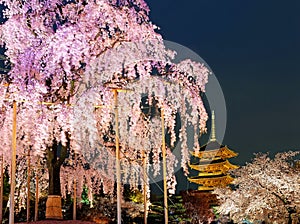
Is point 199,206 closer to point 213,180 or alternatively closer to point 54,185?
point 213,180

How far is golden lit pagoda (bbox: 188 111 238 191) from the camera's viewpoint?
48.0 meters

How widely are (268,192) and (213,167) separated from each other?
33.7 m

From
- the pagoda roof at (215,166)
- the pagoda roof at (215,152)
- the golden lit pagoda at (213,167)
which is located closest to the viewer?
the golden lit pagoda at (213,167)

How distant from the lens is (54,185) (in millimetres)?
12055

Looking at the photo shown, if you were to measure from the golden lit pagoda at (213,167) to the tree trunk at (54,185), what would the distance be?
35507 mm

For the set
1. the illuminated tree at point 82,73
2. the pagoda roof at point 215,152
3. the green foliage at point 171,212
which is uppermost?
the pagoda roof at point 215,152

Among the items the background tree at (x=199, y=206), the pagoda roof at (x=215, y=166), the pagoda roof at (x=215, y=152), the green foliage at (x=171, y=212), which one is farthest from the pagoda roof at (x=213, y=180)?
the green foliage at (x=171, y=212)

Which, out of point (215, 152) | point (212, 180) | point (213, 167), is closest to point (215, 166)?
point (213, 167)

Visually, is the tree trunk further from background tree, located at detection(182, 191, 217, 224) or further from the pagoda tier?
the pagoda tier

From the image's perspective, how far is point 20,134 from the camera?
13078mm

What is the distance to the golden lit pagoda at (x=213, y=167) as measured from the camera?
4797 cm

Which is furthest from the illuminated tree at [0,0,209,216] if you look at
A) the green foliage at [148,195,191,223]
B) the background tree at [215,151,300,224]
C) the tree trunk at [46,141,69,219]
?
the green foliage at [148,195,191,223]

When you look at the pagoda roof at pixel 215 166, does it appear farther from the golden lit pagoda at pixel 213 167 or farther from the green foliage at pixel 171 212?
the green foliage at pixel 171 212

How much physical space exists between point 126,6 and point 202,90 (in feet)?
9.20
